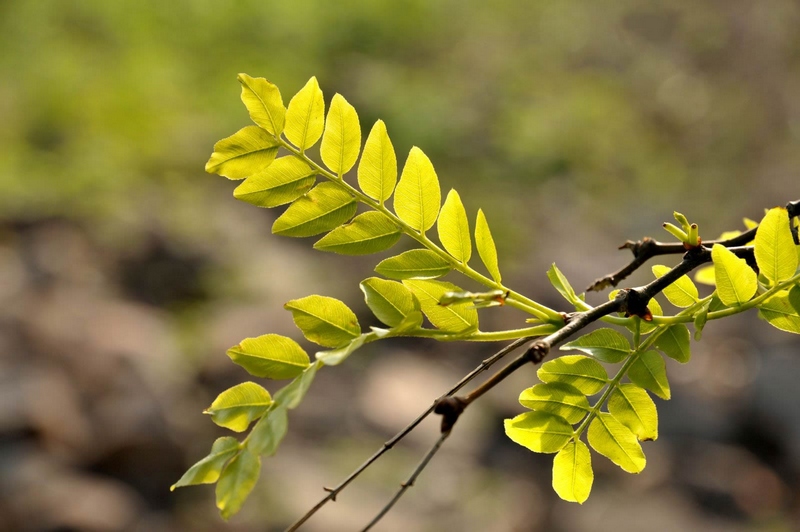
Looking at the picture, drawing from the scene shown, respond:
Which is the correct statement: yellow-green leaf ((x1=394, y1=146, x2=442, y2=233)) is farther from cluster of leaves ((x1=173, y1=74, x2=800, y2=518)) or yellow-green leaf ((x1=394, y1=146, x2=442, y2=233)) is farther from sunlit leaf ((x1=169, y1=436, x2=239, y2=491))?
sunlit leaf ((x1=169, y1=436, x2=239, y2=491))

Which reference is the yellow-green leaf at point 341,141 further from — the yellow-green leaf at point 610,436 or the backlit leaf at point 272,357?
the yellow-green leaf at point 610,436

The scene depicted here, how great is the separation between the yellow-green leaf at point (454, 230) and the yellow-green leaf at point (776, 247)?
0.23 meters

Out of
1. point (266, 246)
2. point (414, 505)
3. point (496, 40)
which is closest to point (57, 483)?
point (414, 505)

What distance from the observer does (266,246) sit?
234 inches

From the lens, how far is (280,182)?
0.65 m

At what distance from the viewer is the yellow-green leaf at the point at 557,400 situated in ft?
2.07

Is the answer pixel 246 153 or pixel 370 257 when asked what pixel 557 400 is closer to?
pixel 246 153

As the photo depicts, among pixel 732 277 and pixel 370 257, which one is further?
pixel 370 257

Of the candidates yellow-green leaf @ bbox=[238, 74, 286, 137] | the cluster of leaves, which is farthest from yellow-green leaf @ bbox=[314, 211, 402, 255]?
yellow-green leaf @ bbox=[238, 74, 286, 137]

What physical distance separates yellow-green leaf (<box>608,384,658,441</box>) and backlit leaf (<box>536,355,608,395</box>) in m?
0.02

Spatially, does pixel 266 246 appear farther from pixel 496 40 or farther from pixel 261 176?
pixel 261 176

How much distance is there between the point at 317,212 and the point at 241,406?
0.18 metres

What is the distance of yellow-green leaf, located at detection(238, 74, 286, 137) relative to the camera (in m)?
0.63

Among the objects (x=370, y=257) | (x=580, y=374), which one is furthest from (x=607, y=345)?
(x=370, y=257)
